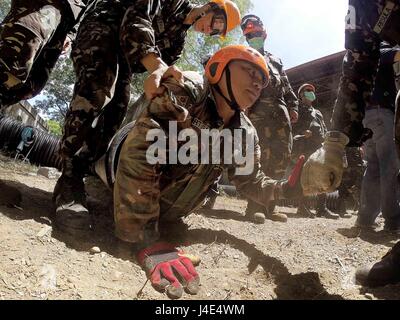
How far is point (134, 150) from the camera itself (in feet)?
5.90

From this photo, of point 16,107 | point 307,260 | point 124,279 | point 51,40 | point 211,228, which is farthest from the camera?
point 16,107

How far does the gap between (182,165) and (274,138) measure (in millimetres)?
2518

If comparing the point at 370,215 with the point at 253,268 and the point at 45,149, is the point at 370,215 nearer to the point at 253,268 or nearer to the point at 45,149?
the point at 253,268

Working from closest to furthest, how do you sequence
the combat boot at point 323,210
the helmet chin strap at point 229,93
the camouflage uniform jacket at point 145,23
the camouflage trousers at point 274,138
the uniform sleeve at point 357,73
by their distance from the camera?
the camouflage uniform jacket at point 145,23
the uniform sleeve at point 357,73
the helmet chin strap at point 229,93
the camouflage trousers at point 274,138
the combat boot at point 323,210

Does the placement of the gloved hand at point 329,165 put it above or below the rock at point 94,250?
above

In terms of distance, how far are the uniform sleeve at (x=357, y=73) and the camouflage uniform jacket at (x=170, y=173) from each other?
65 cm

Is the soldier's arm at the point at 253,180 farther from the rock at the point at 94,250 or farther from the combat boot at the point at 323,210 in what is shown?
the combat boot at the point at 323,210

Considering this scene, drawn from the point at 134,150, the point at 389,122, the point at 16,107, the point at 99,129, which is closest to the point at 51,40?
the point at 99,129

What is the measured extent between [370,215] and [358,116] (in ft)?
6.23

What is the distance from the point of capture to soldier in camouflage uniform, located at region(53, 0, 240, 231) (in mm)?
1863

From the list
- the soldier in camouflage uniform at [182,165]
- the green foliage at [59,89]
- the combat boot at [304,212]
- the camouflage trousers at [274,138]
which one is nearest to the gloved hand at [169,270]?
the soldier in camouflage uniform at [182,165]

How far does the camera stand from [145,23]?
1.92 metres

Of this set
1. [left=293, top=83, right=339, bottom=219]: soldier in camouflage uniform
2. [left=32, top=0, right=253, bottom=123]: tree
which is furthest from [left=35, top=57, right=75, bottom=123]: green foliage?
[left=293, top=83, right=339, bottom=219]: soldier in camouflage uniform

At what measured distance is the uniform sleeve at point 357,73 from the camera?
6.45ft
